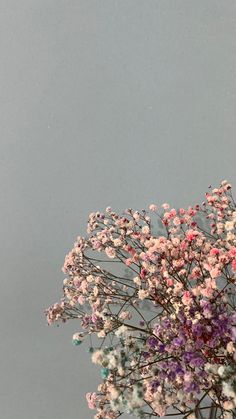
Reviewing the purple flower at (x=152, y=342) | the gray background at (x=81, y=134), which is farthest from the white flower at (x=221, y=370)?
Result: the gray background at (x=81, y=134)

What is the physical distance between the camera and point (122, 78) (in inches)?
78.7

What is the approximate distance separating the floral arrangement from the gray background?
0.76ft

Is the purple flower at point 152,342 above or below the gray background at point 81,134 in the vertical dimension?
below

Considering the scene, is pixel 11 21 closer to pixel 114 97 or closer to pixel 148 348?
pixel 114 97

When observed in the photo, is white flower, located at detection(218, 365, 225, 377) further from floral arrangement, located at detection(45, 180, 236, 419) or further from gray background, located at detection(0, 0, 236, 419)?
gray background, located at detection(0, 0, 236, 419)

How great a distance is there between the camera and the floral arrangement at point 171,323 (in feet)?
3.76

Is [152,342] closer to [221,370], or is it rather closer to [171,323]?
[171,323]

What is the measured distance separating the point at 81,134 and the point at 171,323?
1080mm

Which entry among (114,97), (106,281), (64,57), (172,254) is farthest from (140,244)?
(64,57)

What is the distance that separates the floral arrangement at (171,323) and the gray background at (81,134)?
232mm

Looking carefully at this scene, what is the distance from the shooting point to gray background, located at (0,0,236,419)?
1883 millimetres

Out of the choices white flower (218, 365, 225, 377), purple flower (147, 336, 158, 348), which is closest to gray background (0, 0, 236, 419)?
purple flower (147, 336, 158, 348)

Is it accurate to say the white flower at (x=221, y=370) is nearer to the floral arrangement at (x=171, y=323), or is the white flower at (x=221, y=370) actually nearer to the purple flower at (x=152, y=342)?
the floral arrangement at (x=171, y=323)

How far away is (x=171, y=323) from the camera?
4.34 ft
